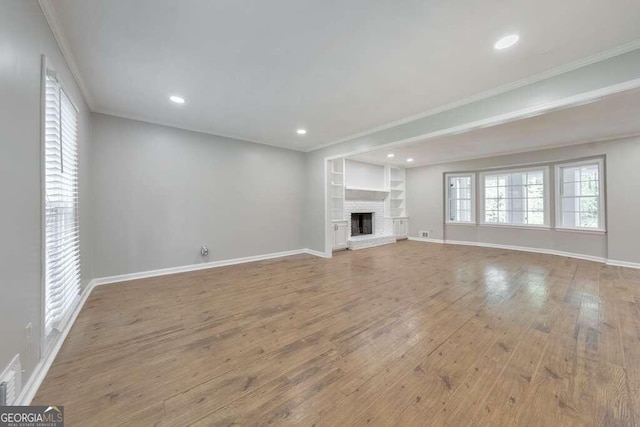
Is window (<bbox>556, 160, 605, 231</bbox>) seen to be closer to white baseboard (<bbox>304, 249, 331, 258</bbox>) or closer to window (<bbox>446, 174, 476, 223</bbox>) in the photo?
window (<bbox>446, 174, 476, 223</bbox>)

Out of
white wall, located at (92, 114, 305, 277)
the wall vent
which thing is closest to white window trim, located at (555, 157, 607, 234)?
white wall, located at (92, 114, 305, 277)

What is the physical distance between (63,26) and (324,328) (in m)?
3.31

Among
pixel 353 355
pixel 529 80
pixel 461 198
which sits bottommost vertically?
pixel 353 355

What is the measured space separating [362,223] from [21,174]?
671 cm

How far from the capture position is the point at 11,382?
4.04 feet

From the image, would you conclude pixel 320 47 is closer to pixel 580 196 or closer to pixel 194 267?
pixel 194 267

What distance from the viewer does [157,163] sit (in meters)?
3.92

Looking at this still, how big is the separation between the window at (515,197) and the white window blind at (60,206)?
8.32 meters

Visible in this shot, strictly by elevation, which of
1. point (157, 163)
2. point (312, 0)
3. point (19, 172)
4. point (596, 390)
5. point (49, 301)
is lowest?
point (596, 390)

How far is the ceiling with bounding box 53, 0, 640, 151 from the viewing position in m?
1.71

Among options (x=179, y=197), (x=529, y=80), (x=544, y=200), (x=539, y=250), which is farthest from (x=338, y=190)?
(x=539, y=250)

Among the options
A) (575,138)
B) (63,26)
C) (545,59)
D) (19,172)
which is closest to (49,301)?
(19,172)

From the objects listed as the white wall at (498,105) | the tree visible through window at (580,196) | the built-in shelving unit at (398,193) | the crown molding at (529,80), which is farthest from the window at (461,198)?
the crown molding at (529,80)

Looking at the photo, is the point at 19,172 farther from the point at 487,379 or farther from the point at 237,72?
the point at 487,379
